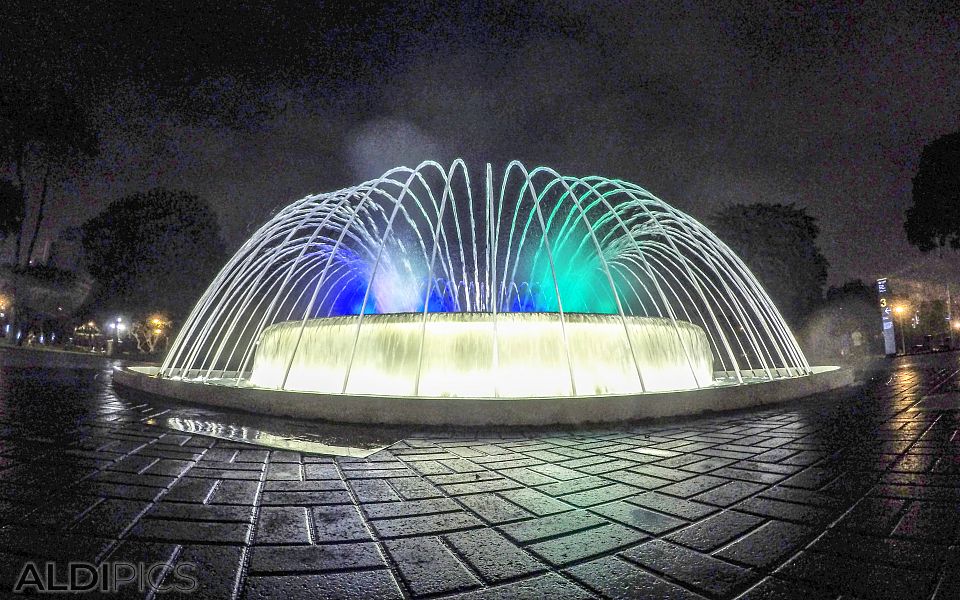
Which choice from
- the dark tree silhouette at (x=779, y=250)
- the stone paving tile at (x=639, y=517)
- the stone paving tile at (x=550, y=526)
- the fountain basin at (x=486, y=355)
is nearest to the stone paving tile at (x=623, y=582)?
the stone paving tile at (x=550, y=526)

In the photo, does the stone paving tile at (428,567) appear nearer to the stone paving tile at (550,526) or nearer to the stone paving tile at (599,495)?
the stone paving tile at (550,526)

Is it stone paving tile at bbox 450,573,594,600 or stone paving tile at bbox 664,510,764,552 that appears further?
stone paving tile at bbox 664,510,764,552

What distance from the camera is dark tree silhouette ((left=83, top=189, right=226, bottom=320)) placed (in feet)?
118

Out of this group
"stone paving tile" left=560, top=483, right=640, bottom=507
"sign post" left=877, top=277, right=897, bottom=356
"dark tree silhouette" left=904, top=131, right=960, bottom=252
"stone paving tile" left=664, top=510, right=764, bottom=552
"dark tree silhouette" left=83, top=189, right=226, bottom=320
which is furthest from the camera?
"dark tree silhouette" left=83, top=189, right=226, bottom=320

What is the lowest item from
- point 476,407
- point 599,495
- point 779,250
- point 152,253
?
point 599,495

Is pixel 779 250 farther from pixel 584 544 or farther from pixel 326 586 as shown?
pixel 326 586

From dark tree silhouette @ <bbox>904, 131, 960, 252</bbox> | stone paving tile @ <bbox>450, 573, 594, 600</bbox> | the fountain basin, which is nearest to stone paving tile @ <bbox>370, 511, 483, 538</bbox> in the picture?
stone paving tile @ <bbox>450, 573, 594, 600</bbox>

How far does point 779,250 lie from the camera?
32219 millimetres

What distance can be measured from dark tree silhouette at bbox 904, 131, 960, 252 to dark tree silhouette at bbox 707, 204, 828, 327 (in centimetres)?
601

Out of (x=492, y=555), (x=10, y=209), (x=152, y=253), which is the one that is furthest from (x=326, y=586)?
(x=10, y=209)

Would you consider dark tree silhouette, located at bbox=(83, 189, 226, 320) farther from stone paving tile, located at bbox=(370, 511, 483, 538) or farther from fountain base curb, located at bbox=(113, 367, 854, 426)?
stone paving tile, located at bbox=(370, 511, 483, 538)

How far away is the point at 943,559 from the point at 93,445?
6976 mm

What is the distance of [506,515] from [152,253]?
42.2m

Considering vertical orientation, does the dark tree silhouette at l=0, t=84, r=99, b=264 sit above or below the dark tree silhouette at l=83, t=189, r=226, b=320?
above
